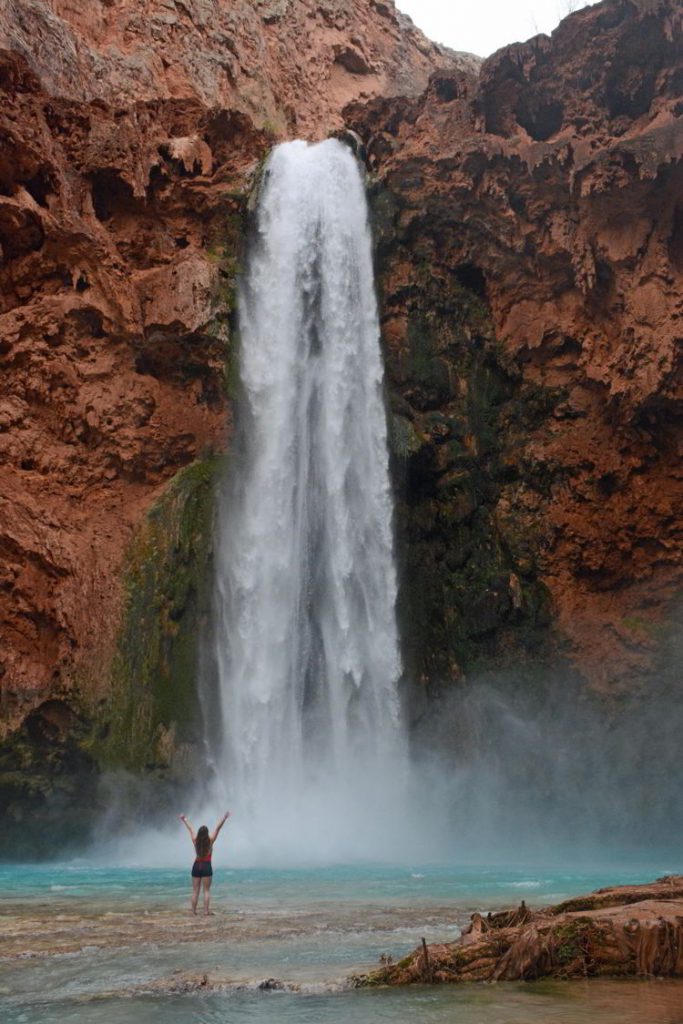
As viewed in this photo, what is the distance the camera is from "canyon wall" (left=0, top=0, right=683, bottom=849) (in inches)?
830

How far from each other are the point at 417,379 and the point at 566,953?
773 inches

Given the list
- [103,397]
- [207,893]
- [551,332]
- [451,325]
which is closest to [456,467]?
[451,325]

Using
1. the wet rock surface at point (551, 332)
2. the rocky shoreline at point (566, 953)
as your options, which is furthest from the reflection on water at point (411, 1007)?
the wet rock surface at point (551, 332)

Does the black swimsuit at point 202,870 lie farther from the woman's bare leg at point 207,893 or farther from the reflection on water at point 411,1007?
the reflection on water at point 411,1007

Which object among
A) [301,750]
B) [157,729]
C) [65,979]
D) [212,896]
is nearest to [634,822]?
[301,750]

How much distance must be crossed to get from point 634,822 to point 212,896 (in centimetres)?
1226

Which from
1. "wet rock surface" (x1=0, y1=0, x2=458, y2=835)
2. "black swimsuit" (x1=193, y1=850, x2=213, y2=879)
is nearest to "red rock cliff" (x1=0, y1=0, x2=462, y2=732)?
"wet rock surface" (x1=0, y1=0, x2=458, y2=835)

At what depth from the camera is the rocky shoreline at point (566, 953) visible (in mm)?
6438

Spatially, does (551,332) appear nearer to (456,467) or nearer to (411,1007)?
(456,467)

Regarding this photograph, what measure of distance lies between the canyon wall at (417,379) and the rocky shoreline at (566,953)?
14.6 m

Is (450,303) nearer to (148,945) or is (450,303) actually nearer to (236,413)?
(236,413)

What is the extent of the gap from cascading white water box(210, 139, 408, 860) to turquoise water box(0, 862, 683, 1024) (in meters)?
4.75

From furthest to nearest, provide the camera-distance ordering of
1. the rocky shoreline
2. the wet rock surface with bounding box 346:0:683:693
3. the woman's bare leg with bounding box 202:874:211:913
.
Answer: the wet rock surface with bounding box 346:0:683:693 < the woman's bare leg with bounding box 202:874:211:913 < the rocky shoreline

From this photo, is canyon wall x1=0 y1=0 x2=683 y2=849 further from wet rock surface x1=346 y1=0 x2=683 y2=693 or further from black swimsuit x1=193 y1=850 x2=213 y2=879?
black swimsuit x1=193 y1=850 x2=213 y2=879
